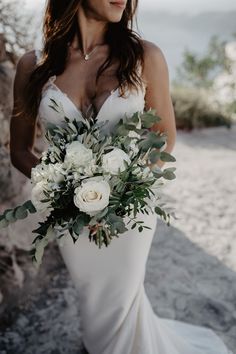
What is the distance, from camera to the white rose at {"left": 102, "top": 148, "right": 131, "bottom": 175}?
179 cm

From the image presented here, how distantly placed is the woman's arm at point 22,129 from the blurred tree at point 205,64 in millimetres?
10296

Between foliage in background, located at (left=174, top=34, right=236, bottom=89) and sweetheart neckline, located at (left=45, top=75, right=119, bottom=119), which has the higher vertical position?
sweetheart neckline, located at (left=45, top=75, right=119, bottom=119)

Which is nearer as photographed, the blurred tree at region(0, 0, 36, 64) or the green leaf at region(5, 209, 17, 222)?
the green leaf at region(5, 209, 17, 222)

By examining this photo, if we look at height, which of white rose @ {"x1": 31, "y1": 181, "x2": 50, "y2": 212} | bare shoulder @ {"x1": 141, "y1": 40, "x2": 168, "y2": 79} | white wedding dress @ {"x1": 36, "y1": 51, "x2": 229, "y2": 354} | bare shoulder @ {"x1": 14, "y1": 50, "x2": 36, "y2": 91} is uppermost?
bare shoulder @ {"x1": 141, "y1": 40, "x2": 168, "y2": 79}

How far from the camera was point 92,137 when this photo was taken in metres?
1.87

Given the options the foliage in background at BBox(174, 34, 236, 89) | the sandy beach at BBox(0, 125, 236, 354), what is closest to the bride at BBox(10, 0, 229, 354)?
the sandy beach at BBox(0, 125, 236, 354)

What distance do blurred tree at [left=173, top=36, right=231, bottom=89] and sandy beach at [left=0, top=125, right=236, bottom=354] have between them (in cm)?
748

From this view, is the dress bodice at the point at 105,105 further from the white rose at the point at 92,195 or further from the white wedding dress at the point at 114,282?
the white rose at the point at 92,195

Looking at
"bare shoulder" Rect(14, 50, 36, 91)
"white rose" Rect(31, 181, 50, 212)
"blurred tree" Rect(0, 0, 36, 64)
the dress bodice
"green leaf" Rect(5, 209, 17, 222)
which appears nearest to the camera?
"white rose" Rect(31, 181, 50, 212)

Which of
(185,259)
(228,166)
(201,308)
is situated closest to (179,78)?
(228,166)

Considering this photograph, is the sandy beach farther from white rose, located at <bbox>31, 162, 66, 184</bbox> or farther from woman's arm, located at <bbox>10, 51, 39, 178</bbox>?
white rose, located at <bbox>31, 162, 66, 184</bbox>

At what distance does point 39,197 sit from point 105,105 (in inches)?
23.1

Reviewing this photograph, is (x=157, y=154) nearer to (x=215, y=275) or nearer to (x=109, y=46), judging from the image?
(x=109, y=46)

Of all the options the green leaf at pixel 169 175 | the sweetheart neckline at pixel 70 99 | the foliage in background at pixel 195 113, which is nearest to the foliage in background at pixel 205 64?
the foliage in background at pixel 195 113
